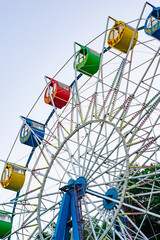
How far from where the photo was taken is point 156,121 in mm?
10586

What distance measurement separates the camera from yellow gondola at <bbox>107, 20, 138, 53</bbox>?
12.0 meters

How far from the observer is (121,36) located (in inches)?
473

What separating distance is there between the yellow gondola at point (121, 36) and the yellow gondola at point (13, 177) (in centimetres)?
649

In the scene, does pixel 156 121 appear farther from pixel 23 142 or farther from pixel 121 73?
pixel 23 142

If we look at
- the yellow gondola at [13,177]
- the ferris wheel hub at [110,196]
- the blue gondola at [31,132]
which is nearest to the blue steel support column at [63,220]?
the ferris wheel hub at [110,196]

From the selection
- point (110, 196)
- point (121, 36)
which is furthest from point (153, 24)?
point (110, 196)

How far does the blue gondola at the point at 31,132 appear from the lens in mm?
14531

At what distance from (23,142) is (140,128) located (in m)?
5.76

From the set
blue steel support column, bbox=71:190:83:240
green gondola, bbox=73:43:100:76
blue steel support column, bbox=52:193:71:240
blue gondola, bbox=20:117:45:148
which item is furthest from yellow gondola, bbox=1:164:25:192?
green gondola, bbox=73:43:100:76

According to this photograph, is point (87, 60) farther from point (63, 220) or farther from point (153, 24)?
A: point (63, 220)

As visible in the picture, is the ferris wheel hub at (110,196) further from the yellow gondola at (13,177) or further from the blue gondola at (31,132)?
the yellow gondola at (13,177)

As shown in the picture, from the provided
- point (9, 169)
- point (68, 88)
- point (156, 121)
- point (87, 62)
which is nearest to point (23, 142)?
point (9, 169)

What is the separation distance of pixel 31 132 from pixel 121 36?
5.35 meters

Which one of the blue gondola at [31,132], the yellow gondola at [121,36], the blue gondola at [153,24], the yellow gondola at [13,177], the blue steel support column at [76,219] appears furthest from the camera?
the yellow gondola at [13,177]
